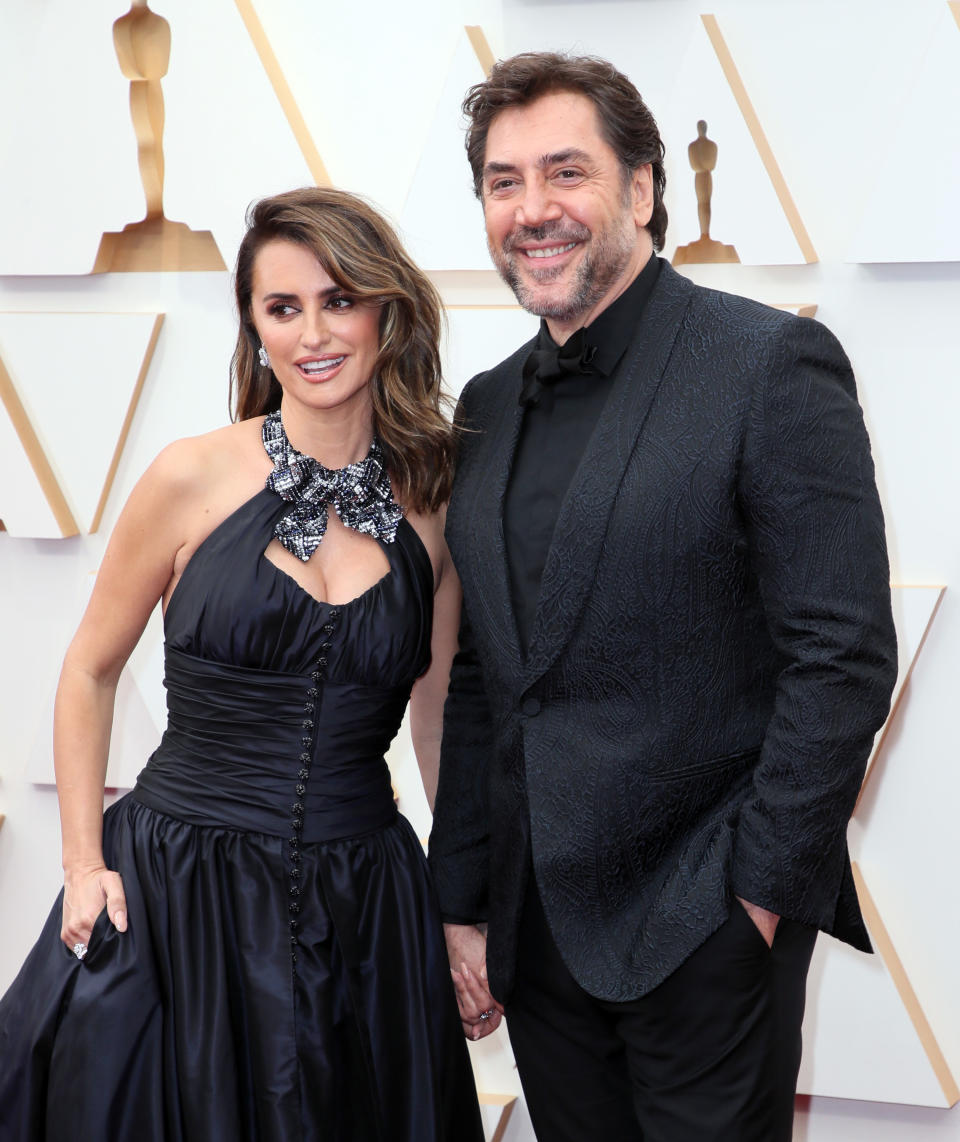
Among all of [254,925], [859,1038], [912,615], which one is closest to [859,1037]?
[859,1038]

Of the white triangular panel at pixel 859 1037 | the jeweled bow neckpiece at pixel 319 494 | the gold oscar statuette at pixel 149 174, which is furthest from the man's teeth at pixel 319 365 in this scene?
the white triangular panel at pixel 859 1037

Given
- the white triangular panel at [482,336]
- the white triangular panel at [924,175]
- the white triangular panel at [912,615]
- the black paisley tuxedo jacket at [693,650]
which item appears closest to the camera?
the black paisley tuxedo jacket at [693,650]

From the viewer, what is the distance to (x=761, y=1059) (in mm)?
1465

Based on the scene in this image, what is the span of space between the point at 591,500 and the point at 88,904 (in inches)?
33.0

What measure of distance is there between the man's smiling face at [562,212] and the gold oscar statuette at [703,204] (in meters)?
0.85

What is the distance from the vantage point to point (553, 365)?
159 centimetres

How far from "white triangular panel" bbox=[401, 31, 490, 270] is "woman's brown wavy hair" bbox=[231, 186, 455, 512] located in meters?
0.66

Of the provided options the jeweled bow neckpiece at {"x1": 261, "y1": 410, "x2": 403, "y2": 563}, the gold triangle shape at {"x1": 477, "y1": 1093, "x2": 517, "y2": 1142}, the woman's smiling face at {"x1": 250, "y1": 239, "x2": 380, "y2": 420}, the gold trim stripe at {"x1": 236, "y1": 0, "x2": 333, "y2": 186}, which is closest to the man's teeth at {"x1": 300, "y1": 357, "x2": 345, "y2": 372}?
the woman's smiling face at {"x1": 250, "y1": 239, "x2": 380, "y2": 420}

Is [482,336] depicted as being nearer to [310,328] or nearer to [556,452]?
[310,328]

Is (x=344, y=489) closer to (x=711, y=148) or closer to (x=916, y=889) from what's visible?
(x=711, y=148)

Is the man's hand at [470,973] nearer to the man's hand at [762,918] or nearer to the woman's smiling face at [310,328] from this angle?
the man's hand at [762,918]

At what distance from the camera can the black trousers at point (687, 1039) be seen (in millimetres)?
1441

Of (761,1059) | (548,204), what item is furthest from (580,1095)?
(548,204)

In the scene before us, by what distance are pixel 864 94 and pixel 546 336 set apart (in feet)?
3.49
